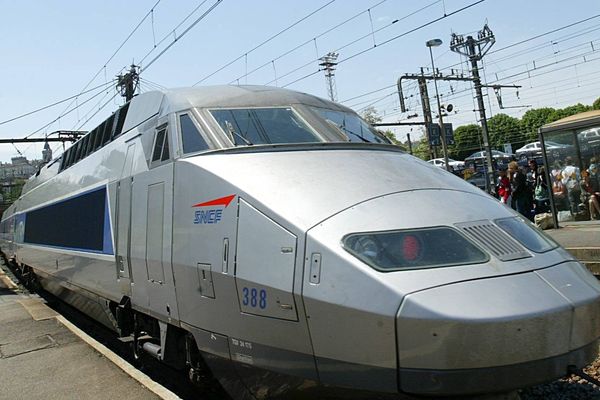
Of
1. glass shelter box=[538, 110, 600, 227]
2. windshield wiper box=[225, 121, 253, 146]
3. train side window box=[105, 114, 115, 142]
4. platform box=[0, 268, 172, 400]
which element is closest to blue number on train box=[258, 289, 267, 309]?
windshield wiper box=[225, 121, 253, 146]

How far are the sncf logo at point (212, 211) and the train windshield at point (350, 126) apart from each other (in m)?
1.48

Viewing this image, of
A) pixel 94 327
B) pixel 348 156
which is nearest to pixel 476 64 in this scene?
pixel 94 327

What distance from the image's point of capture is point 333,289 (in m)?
2.96

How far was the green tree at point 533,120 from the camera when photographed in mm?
74875

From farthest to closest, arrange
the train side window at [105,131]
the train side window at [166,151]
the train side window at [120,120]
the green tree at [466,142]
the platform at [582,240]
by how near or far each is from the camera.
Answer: the green tree at [466,142] < the platform at [582,240] < the train side window at [105,131] < the train side window at [120,120] < the train side window at [166,151]

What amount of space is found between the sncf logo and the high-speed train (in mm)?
14

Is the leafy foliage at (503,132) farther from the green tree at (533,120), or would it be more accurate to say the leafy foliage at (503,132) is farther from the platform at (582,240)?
the platform at (582,240)

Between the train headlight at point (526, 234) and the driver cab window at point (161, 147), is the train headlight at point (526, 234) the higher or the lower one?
the lower one

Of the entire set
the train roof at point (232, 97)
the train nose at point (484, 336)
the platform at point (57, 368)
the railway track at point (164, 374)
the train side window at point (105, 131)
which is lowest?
the railway track at point (164, 374)

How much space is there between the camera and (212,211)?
3.83 m

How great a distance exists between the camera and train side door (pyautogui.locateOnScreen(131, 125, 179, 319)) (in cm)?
444

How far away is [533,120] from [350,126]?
79.4m

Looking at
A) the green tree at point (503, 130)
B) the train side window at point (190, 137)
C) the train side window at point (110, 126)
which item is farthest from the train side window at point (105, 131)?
the green tree at point (503, 130)

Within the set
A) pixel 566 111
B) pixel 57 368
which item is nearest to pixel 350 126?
pixel 57 368
